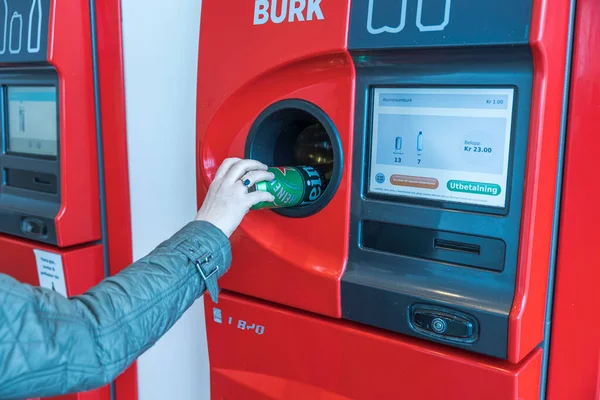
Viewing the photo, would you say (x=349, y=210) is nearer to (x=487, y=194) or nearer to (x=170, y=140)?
(x=487, y=194)

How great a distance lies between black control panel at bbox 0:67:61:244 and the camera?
1729 mm

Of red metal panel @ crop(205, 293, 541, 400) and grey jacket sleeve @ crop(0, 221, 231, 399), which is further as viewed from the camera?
red metal panel @ crop(205, 293, 541, 400)

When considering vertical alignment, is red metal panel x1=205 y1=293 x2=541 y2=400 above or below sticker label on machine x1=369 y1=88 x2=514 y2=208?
below

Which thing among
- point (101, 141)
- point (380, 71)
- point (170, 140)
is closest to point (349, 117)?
point (380, 71)

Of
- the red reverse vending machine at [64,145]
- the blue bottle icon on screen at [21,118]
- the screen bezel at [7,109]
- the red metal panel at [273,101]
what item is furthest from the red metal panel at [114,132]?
the red metal panel at [273,101]

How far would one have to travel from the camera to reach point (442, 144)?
1.07 metres

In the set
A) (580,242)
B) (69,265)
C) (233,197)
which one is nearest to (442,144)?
(580,242)

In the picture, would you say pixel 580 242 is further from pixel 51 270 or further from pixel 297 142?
pixel 51 270

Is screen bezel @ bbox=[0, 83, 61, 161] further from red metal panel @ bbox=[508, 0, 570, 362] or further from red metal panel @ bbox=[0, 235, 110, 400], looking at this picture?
red metal panel @ bbox=[508, 0, 570, 362]

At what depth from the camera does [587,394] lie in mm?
1107

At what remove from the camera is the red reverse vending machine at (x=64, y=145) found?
1.67 m

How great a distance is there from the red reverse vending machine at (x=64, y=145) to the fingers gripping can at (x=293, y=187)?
2.31 ft

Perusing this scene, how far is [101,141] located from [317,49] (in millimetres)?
897

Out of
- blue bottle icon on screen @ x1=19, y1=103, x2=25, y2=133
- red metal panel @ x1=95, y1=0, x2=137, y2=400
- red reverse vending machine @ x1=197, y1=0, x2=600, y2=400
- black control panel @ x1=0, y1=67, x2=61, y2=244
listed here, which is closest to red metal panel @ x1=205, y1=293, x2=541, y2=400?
red reverse vending machine @ x1=197, y1=0, x2=600, y2=400
